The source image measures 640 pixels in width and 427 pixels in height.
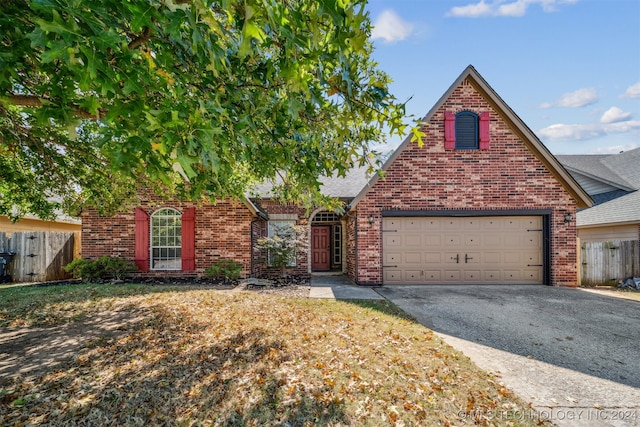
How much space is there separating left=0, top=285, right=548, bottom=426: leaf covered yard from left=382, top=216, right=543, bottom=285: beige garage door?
4.83m

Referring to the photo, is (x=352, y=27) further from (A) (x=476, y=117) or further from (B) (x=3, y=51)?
(A) (x=476, y=117)

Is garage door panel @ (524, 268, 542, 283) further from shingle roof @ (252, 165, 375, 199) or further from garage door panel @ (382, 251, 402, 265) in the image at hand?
shingle roof @ (252, 165, 375, 199)

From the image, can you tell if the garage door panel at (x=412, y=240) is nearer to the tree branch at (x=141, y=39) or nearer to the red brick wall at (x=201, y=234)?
the red brick wall at (x=201, y=234)

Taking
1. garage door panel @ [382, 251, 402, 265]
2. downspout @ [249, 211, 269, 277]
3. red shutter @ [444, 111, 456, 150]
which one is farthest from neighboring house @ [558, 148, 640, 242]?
downspout @ [249, 211, 269, 277]

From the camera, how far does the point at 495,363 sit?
4.21 m

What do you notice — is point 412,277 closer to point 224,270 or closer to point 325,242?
point 325,242

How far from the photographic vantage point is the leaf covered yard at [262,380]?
2996 millimetres

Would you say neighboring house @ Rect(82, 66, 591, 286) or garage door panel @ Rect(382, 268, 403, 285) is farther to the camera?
garage door panel @ Rect(382, 268, 403, 285)

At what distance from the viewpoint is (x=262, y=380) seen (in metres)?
3.57

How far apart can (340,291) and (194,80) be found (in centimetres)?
703

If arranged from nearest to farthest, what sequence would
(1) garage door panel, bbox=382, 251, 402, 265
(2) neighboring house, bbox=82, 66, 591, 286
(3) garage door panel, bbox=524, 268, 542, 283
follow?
(2) neighboring house, bbox=82, 66, 591, 286, (3) garage door panel, bbox=524, 268, 542, 283, (1) garage door panel, bbox=382, 251, 402, 265

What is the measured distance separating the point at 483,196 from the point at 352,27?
30.8 ft

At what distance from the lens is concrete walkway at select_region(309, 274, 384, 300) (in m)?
8.40

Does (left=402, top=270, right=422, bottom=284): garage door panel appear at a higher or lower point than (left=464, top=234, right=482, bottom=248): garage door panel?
lower
